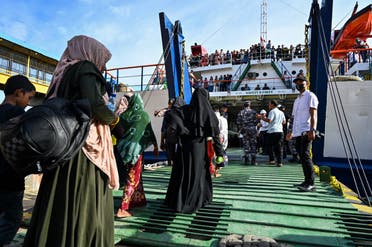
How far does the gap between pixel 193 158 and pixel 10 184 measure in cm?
185

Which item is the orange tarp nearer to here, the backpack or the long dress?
the long dress

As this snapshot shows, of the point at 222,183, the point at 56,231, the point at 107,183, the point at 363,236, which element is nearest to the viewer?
the point at 56,231

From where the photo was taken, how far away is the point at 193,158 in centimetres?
312

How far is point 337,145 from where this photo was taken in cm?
724

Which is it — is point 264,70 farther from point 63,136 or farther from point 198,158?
point 63,136

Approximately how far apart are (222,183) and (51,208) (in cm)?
352

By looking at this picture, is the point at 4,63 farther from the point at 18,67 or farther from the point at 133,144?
the point at 133,144

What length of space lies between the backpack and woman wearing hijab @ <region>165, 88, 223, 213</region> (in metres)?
1.74

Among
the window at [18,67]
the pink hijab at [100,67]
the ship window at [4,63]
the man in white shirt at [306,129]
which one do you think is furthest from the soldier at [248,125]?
the window at [18,67]

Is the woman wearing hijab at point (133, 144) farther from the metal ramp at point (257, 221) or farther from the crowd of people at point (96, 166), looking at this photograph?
the metal ramp at point (257, 221)

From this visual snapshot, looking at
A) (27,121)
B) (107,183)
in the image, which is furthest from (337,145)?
(27,121)

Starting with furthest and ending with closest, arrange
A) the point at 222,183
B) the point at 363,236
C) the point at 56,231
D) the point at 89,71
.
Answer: the point at 222,183 → the point at 363,236 → the point at 89,71 → the point at 56,231

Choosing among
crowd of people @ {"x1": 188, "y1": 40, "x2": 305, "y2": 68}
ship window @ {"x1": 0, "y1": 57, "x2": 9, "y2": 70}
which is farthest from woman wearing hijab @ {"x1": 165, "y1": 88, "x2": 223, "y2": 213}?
ship window @ {"x1": 0, "y1": 57, "x2": 9, "y2": 70}

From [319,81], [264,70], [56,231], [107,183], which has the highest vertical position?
[264,70]
